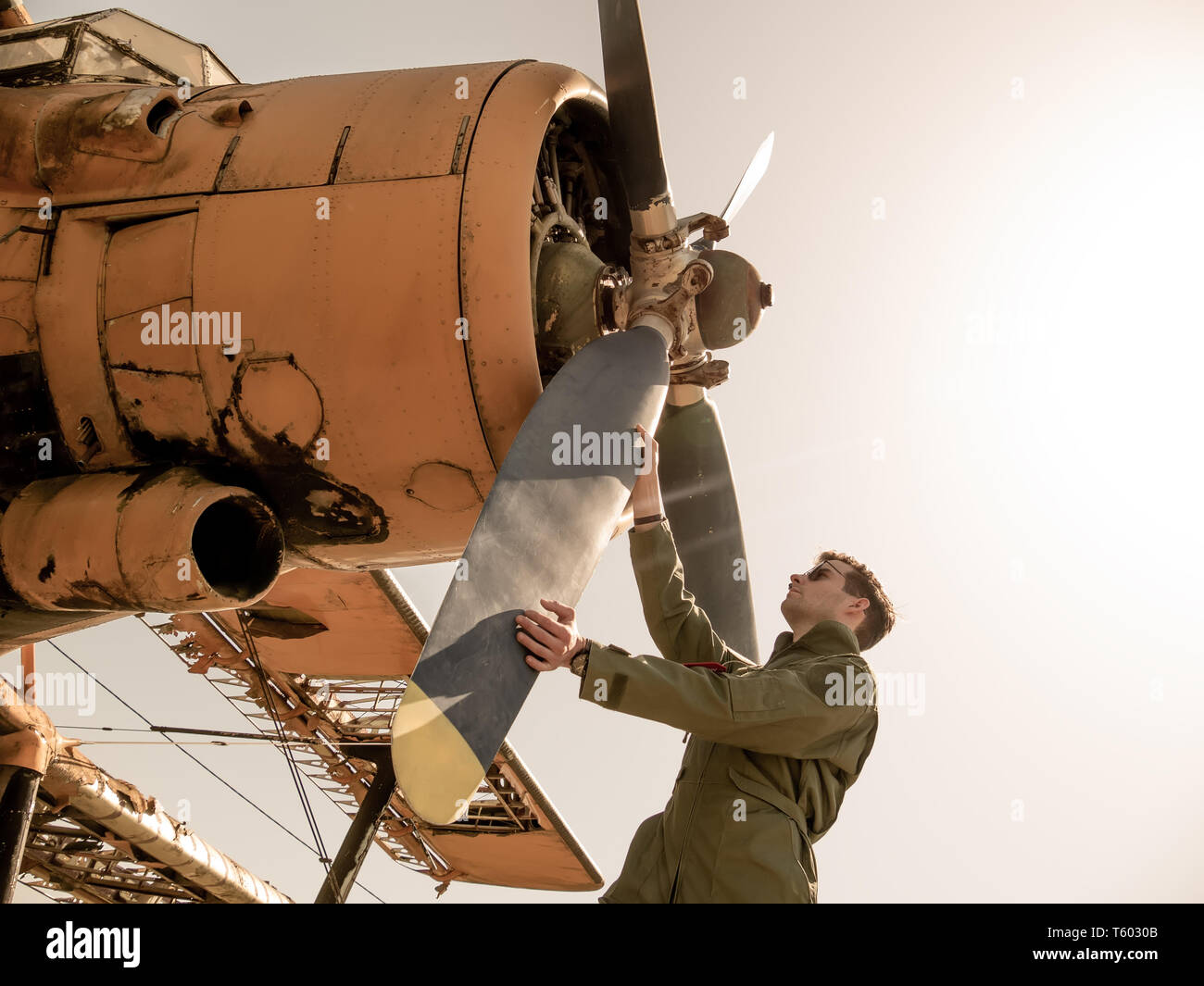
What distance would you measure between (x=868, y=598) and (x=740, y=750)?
107 cm

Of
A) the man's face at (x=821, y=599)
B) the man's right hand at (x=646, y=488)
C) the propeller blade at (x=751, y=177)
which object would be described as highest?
the propeller blade at (x=751, y=177)

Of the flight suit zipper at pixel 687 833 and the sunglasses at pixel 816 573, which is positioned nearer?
the flight suit zipper at pixel 687 833

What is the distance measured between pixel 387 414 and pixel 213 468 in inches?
38.9

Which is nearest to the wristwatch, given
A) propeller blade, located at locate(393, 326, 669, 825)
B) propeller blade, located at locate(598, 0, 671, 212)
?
propeller blade, located at locate(393, 326, 669, 825)

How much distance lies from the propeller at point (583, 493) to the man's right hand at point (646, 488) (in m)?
0.07

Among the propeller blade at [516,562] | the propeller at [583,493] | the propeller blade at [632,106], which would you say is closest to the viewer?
the propeller blade at [516,562]

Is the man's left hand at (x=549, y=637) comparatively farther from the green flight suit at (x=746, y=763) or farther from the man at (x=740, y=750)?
the green flight suit at (x=746, y=763)

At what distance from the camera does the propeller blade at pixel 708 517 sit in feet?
25.3

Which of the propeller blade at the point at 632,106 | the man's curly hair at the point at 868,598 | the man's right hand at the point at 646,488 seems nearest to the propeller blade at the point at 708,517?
the propeller blade at the point at 632,106

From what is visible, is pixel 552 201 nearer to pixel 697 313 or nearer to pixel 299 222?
pixel 697 313

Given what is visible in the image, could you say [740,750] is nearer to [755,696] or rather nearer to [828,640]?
[755,696]

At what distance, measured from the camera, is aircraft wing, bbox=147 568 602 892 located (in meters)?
10.2
